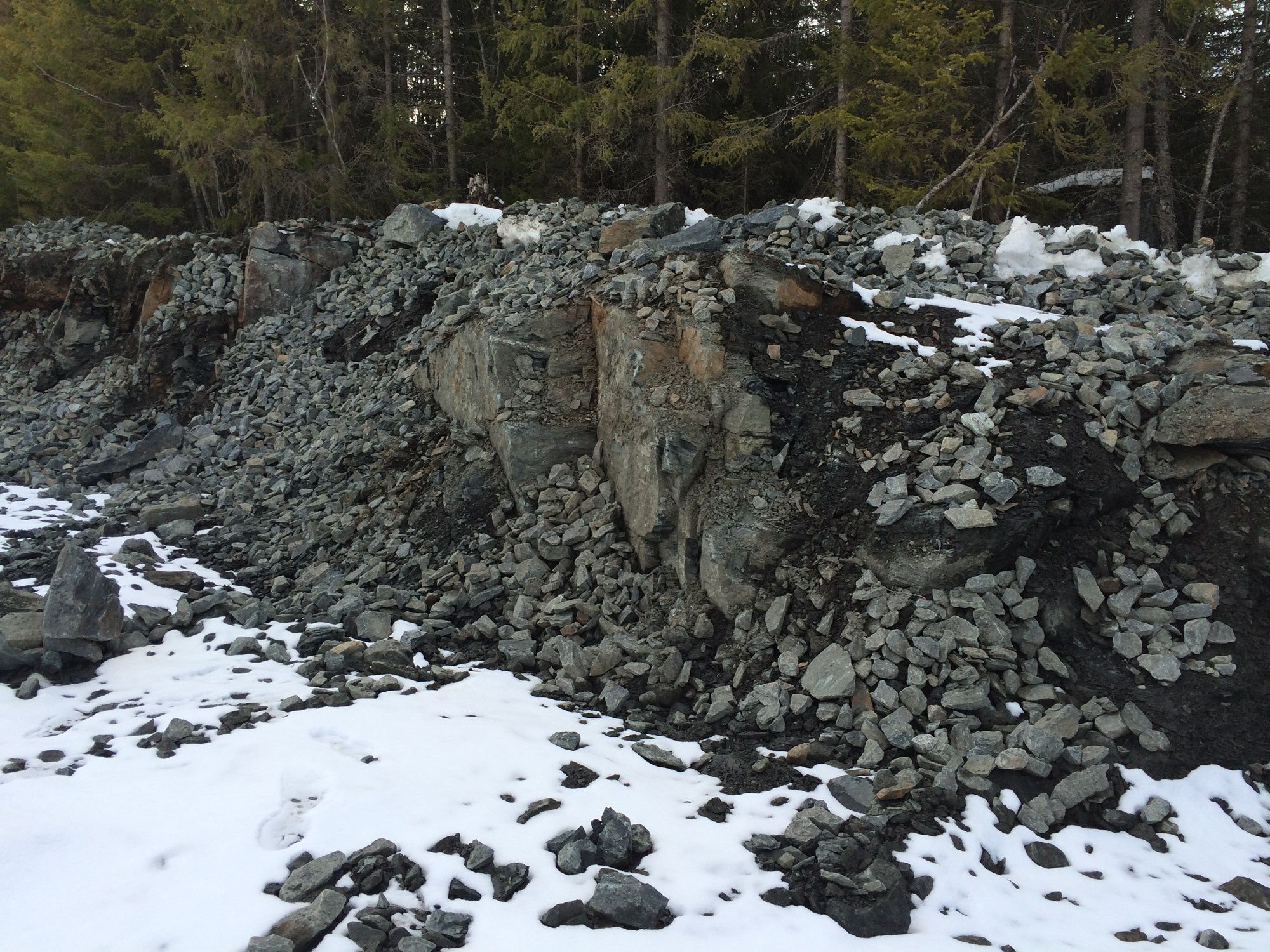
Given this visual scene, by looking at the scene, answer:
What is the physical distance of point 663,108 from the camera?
14.1m

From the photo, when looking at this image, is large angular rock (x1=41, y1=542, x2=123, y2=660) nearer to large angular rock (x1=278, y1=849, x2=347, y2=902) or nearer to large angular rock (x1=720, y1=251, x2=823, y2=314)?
large angular rock (x1=278, y1=849, x2=347, y2=902)

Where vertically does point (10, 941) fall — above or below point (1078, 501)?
below

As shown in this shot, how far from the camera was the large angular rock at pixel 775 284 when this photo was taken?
25.4 feet

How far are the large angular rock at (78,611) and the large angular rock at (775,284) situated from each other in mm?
6743

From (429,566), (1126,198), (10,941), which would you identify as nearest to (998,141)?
(1126,198)

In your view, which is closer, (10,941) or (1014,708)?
(10,941)

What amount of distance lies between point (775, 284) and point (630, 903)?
19.8ft

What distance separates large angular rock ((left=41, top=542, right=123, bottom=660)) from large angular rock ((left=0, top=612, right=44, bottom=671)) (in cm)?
13

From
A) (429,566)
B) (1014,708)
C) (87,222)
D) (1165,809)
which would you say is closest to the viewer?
(1165,809)

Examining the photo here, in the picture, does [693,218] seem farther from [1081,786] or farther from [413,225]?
[1081,786]

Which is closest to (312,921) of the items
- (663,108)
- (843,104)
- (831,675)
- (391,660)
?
(391,660)

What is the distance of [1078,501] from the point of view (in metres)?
5.97

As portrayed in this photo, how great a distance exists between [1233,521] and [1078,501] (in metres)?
1.10

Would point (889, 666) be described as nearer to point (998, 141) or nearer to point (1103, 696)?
point (1103, 696)
